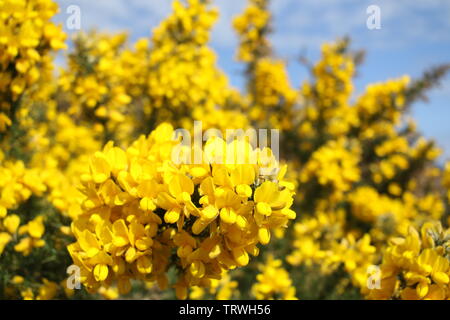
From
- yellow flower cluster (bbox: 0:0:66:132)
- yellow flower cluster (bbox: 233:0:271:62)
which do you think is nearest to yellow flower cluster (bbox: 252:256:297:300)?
yellow flower cluster (bbox: 0:0:66:132)

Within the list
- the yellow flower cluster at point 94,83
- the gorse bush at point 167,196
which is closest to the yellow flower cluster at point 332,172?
the gorse bush at point 167,196

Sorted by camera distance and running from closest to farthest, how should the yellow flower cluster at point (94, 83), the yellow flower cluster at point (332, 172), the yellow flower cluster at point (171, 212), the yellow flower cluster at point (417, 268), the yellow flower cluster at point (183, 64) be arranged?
the yellow flower cluster at point (171, 212), the yellow flower cluster at point (417, 268), the yellow flower cluster at point (94, 83), the yellow flower cluster at point (183, 64), the yellow flower cluster at point (332, 172)

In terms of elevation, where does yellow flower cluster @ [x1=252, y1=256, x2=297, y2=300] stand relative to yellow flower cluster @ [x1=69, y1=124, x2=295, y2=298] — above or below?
below

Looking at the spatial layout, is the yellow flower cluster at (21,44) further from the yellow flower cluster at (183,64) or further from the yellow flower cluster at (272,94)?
the yellow flower cluster at (272,94)

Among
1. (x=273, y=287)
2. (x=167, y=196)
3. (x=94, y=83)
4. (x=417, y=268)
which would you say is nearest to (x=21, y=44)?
(x=94, y=83)

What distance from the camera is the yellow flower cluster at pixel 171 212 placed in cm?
128

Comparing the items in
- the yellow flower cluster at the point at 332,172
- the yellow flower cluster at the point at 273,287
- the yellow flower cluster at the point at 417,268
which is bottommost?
the yellow flower cluster at the point at 273,287

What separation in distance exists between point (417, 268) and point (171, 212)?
115 centimetres

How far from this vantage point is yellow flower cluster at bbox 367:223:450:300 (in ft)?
5.29

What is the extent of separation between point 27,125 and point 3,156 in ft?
1.64

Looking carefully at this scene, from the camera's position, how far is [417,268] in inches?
65.1

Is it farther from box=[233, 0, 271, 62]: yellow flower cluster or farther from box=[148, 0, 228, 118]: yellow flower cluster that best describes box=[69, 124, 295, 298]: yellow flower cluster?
box=[233, 0, 271, 62]: yellow flower cluster

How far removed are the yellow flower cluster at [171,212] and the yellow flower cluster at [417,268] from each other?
755 millimetres

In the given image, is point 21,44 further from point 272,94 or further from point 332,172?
point 272,94
